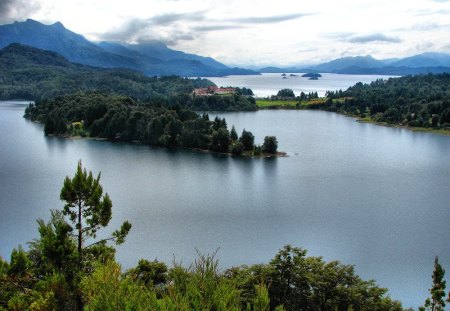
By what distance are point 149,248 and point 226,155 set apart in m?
27.1

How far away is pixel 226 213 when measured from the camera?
27.9m

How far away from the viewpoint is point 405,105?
8619 cm

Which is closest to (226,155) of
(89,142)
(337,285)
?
(89,142)

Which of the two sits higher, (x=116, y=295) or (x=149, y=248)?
(x=116, y=295)

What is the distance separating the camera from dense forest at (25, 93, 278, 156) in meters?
50.0

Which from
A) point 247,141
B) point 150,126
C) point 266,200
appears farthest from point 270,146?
point 266,200

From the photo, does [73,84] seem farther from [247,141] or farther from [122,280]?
[122,280]

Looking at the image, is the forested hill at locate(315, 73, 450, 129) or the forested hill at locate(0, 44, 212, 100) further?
the forested hill at locate(0, 44, 212, 100)

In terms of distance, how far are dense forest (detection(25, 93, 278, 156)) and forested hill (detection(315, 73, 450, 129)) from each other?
34.1 metres

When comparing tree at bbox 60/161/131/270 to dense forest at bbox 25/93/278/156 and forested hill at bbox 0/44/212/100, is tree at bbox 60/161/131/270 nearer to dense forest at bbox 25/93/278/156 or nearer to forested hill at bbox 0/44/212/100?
dense forest at bbox 25/93/278/156

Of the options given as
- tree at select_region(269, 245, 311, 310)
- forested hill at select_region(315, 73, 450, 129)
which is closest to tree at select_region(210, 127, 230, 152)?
tree at select_region(269, 245, 311, 310)

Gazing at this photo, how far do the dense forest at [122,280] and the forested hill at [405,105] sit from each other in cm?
6239

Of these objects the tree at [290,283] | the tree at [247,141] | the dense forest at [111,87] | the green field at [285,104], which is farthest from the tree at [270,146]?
the green field at [285,104]

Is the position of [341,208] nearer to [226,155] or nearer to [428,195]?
[428,195]
